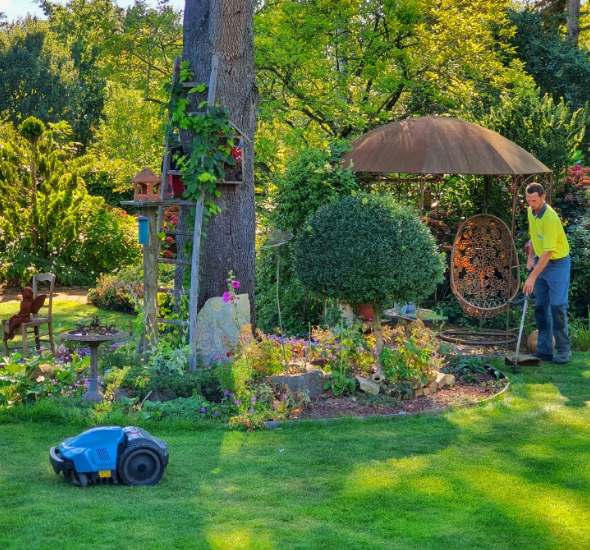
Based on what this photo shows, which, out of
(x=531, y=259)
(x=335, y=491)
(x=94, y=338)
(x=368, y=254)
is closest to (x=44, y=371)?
(x=94, y=338)

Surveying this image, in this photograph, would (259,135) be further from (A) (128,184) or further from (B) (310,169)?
(B) (310,169)

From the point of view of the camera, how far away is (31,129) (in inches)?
556

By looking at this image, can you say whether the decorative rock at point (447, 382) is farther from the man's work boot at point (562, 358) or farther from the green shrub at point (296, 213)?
the green shrub at point (296, 213)

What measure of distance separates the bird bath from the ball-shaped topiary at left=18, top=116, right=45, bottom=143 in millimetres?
8459

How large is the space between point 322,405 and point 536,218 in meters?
3.36

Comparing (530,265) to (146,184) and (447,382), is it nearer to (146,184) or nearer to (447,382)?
(447,382)

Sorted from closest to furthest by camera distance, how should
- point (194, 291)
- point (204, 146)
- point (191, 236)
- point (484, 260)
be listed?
1. point (194, 291)
2. point (204, 146)
3. point (191, 236)
4. point (484, 260)

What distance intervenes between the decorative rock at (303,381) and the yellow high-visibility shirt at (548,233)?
3.03 metres

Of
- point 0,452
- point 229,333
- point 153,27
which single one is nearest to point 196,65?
point 229,333

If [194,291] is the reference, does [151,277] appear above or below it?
above

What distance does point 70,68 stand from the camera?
28.2 meters

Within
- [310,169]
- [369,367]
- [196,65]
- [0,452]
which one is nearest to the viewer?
[0,452]

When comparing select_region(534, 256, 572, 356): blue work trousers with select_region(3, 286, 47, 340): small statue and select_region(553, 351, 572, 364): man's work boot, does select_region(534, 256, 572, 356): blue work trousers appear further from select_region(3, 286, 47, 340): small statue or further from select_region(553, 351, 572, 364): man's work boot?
select_region(3, 286, 47, 340): small statue

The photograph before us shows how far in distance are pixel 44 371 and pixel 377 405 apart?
2.96 m
